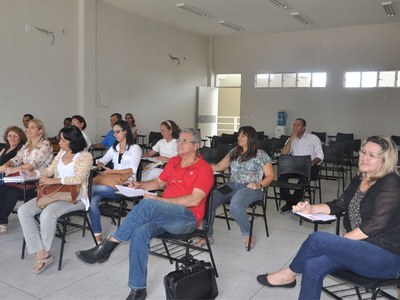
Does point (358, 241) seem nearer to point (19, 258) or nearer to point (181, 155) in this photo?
point (181, 155)

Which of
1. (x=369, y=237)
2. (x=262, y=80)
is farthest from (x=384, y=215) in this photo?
(x=262, y=80)

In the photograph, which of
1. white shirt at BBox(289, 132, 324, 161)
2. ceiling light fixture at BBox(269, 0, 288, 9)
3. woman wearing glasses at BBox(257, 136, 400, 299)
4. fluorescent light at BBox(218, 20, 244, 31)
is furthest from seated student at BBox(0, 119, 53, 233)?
fluorescent light at BBox(218, 20, 244, 31)

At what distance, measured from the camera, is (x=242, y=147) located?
12.8ft

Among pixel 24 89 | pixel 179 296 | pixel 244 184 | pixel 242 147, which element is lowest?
pixel 179 296

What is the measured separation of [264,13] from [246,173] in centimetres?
595

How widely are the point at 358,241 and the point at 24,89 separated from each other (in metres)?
6.66

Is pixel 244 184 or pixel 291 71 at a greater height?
pixel 291 71

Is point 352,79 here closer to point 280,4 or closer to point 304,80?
point 304,80

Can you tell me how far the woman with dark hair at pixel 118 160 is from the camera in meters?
3.58

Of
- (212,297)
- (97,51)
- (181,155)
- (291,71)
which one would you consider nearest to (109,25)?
(97,51)

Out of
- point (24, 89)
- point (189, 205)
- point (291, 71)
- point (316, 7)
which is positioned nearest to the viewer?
point (189, 205)

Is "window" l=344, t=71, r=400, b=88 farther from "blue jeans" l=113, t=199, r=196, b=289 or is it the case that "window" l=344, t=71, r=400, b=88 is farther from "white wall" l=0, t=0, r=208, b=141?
"blue jeans" l=113, t=199, r=196, b=289

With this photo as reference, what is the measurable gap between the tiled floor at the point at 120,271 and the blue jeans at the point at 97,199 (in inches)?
9.1

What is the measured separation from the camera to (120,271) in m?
2.99
